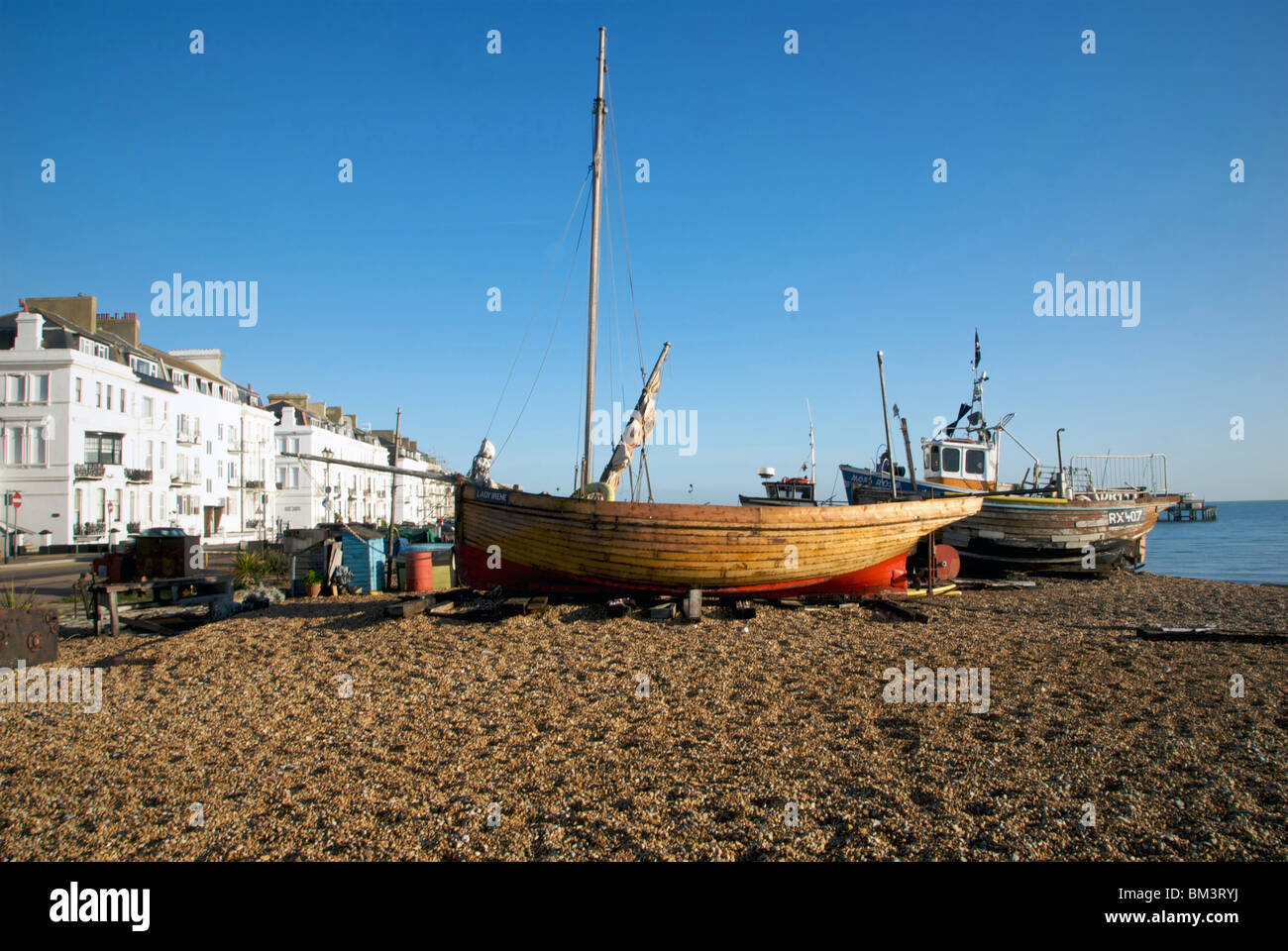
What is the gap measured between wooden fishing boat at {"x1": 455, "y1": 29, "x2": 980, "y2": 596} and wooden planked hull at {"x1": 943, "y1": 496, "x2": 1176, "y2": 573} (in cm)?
824

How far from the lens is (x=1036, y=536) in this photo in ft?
69.6

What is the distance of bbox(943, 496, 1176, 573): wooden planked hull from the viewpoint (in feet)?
69.7

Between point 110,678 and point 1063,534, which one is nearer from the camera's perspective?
point 110,678

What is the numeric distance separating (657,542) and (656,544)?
4 cm

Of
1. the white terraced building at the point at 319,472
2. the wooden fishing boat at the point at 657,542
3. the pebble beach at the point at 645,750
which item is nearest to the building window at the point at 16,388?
the white terraced building at the point at 319,472

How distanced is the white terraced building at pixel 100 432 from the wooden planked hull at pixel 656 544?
31.5m

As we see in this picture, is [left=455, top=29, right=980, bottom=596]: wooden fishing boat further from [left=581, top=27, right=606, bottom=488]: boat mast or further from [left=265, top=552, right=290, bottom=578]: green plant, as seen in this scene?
[left=265, top=552, right=290, bottom=578]: green plant

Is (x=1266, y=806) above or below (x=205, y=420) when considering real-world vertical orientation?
below

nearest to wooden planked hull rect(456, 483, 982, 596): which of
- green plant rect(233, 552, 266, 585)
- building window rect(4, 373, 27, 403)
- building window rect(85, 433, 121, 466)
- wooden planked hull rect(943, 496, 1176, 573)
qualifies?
green plant rect(233, 552, 266, 585)
